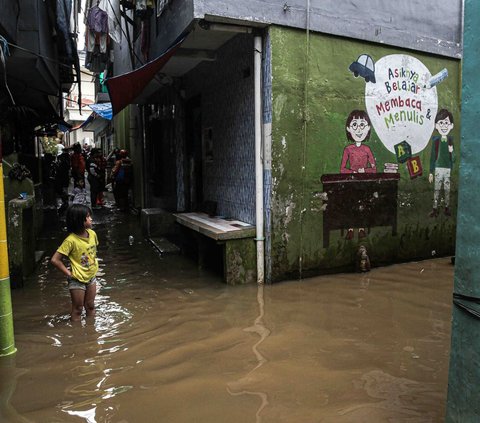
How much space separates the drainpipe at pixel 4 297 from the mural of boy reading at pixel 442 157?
6.33 m

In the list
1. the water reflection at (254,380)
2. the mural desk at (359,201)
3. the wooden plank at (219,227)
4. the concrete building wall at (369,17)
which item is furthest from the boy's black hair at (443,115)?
the water reflection at (254,380)

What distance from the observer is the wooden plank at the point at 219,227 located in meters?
6.13

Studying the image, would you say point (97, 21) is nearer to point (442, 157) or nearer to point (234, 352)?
point (442, 157)

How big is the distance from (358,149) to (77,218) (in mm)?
4080

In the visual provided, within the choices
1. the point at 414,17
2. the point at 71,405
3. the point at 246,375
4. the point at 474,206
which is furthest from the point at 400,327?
the point at 414,17

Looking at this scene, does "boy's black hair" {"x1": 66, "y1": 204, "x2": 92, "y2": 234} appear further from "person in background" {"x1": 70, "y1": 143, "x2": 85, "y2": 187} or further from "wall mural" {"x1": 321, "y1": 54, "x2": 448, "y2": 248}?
"person in background" {"x1": 70, "y1": 143, "x2": 85, "y2": 187}

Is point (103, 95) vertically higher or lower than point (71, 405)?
higher

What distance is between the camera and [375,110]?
22.5 feet

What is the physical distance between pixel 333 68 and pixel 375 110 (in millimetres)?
944

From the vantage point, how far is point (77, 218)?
4738mm

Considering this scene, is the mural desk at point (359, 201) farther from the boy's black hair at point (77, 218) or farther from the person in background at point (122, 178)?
the person in background at point (122, 178)

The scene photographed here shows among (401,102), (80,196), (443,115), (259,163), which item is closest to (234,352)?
(259,163)

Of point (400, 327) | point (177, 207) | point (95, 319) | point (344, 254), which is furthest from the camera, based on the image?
point (177, 207)

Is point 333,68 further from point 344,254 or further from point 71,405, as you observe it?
point 71,405
